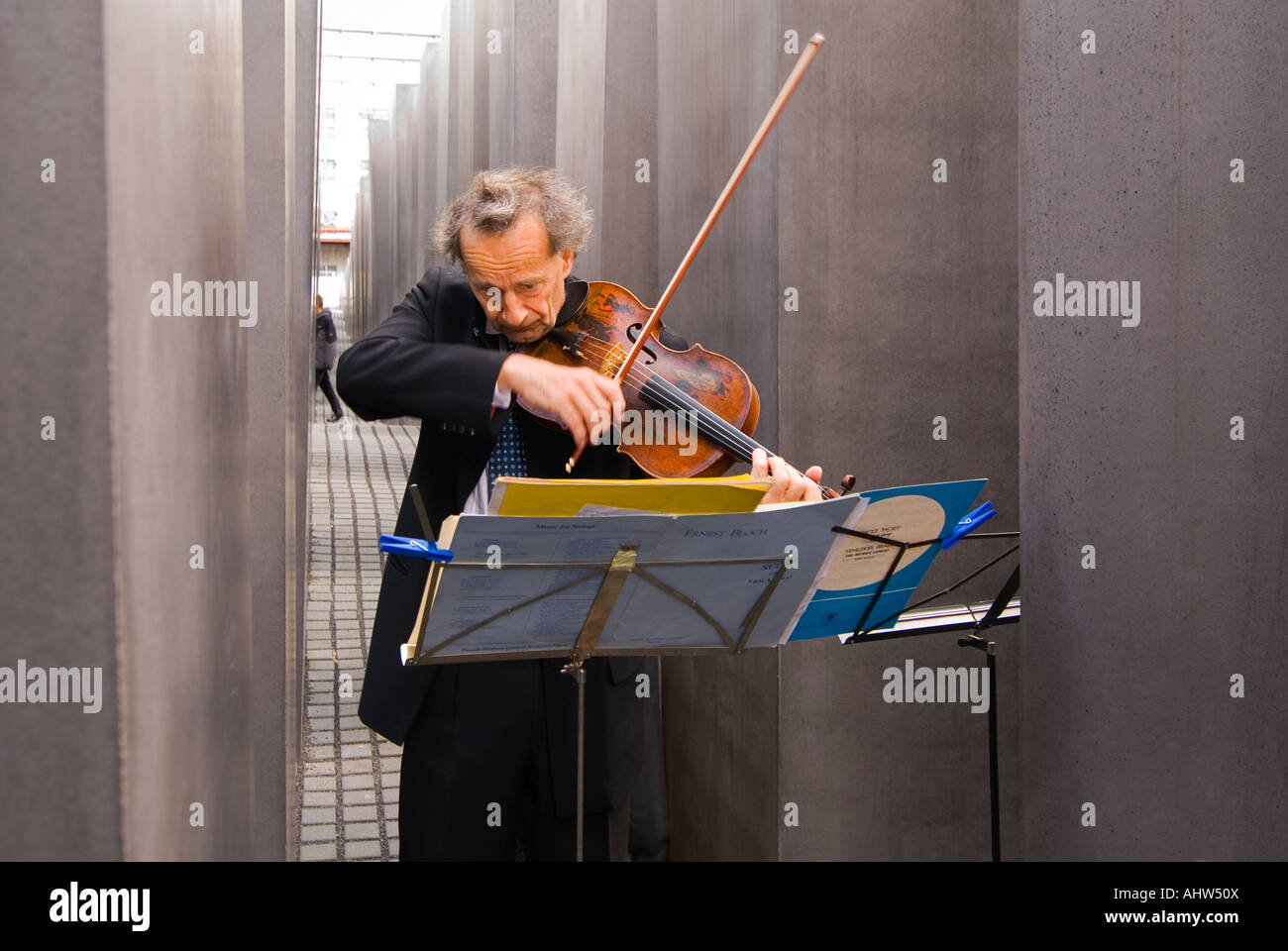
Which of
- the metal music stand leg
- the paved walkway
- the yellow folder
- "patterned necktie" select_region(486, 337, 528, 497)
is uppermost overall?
"patterned necktie" select_region(486, 337, 528, 497)

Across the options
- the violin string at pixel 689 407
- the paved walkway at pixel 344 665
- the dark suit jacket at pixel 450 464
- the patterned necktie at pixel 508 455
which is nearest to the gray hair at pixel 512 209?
the dark suit jacket at pixel 450 464

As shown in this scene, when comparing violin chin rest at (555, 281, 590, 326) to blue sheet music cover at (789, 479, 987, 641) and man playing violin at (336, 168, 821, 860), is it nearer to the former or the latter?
man playing violin at (336, 168, 821, 860)

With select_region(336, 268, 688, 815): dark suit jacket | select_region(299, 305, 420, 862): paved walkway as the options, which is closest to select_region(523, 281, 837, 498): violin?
select_region(336, 268, 688, 815): dark suit jacket

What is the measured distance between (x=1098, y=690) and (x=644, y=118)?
12.4 ft

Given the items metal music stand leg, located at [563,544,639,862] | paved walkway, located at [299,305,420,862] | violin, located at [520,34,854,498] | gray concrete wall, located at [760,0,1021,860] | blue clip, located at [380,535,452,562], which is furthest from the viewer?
paved walkway, located at [299,305,420,862]

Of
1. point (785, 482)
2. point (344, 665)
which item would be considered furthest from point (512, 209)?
point (344, 665)

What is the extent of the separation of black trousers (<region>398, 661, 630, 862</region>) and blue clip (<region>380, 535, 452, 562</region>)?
2.07ft

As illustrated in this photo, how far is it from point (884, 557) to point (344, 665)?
4.96 metres

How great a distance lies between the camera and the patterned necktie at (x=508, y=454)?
247 cm

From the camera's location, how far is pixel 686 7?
4.32 m

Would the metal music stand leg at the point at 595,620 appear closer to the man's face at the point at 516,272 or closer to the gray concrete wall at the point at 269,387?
the man's face at the point at 516,272

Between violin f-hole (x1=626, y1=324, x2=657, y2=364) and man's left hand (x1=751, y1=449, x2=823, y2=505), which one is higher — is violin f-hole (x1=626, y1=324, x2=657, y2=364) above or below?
above

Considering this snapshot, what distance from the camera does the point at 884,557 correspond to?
2.25 meters

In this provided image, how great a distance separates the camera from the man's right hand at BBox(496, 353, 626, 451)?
2197 millimetres
